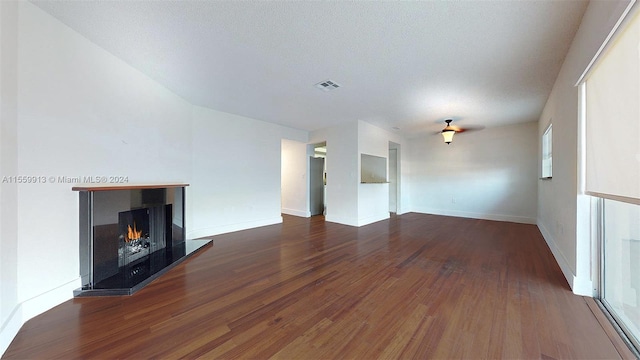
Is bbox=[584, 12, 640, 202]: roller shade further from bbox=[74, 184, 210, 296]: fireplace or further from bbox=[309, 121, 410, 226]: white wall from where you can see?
bbox=[74, 184, 210, 296]: fireplace

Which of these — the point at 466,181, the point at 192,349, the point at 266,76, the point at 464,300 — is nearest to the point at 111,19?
the point at 266,76

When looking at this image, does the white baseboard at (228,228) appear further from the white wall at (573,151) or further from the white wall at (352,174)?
the white wall at (573,151)

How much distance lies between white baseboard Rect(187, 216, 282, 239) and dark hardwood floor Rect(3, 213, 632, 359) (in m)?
1.11

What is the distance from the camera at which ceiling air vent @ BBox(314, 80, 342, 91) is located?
300 centimetres

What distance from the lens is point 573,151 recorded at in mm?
2146

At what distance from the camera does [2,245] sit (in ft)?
4.75

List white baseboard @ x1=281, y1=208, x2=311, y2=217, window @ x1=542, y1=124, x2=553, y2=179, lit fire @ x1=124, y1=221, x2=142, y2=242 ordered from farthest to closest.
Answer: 1. white baseboard @ x1=281, y1=208, x2=311, y2=217
2. window @ x1=542, y1=124, x2=553, y2=179
3. lit fire @ x1=124, y1=221, x2=142, y2=242

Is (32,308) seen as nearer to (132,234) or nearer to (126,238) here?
(126,238)

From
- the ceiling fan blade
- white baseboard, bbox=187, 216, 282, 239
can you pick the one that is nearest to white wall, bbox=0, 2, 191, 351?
white baseboard, bbox=187, 216, 282, 239

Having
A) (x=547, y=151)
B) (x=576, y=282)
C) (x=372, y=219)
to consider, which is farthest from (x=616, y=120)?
(x=372, y=219)

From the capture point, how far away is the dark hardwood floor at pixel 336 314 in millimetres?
1354

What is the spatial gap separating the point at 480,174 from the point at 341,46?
18.7 ft

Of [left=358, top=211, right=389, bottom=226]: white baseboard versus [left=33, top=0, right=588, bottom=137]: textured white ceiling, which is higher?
[left=33, top=0, right=588, bottom=137]: textured white ceiling

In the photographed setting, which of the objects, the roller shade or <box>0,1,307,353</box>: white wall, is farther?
<box>0,1,307,353</box>: white wall
